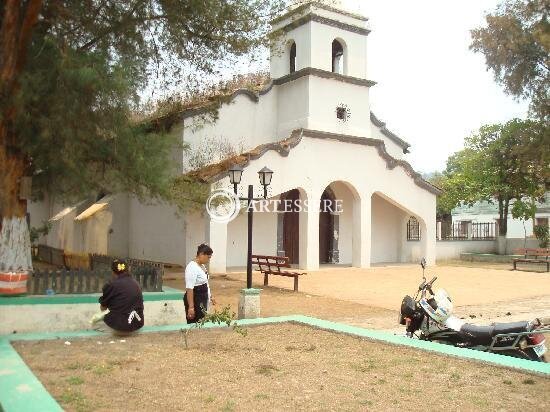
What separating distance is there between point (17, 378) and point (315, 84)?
58.9 feet

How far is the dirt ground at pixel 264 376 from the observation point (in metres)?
4.78

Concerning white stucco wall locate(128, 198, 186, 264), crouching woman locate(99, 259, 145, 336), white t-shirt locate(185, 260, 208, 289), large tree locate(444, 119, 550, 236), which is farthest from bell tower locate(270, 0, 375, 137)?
crouching woman locate(99, 259, 145, 336)

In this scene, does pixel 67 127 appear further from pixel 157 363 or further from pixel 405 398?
pixel 405 398

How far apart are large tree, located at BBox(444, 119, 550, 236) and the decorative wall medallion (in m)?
8.24

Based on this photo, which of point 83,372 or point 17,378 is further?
point 83,372

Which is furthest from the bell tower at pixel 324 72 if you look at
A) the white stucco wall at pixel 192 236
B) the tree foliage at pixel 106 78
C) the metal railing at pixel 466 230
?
the metal railing at pixel 466 230

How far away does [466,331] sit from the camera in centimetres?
697

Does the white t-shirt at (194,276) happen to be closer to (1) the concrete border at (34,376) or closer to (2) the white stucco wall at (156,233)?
(1) the concrete border at (34,376)

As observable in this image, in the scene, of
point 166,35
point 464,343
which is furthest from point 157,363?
point 166,35

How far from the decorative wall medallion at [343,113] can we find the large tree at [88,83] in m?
10.1

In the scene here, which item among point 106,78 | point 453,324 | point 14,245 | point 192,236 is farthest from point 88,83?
point 192,236

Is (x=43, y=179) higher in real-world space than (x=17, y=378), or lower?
higher

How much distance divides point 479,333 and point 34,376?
16.0ft

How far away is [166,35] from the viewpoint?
38.4 ft
